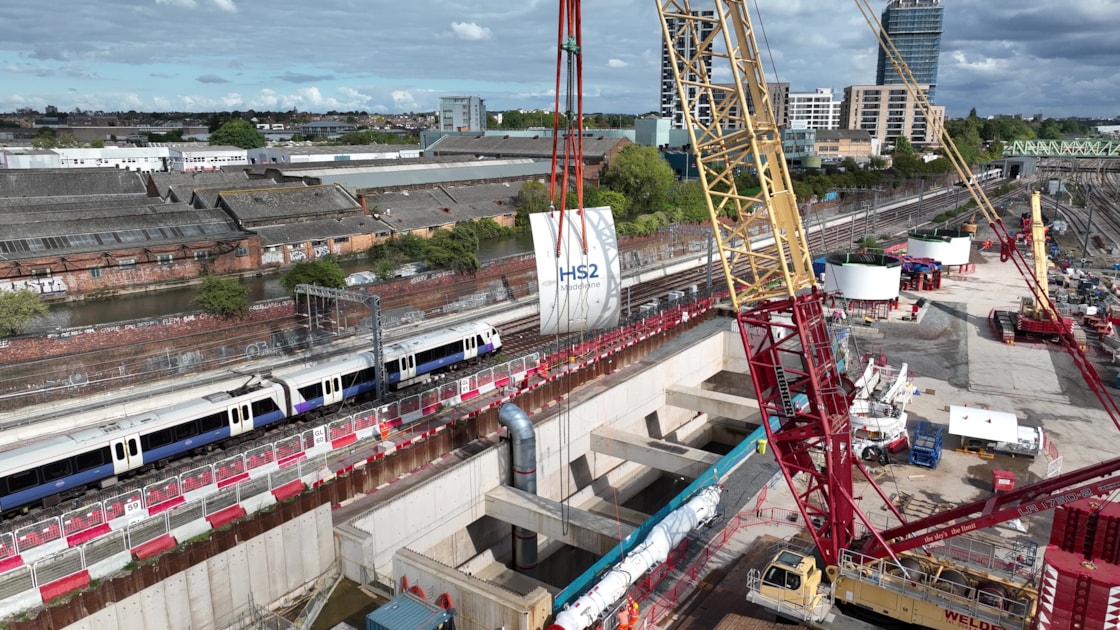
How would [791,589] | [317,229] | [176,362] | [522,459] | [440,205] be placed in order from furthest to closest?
[440,205] → [317,229] → [176,362] → [522,459] → [791,589]

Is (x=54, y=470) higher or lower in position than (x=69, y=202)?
lower

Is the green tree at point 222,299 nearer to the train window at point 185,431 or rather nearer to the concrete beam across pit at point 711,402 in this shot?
the train window at point 185,431

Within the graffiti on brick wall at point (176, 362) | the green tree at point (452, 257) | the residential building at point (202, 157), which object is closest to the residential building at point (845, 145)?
the residential building at point (202, 157)

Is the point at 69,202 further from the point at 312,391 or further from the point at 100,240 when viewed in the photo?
the point at 312,391

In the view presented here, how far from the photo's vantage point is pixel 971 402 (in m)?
35.2

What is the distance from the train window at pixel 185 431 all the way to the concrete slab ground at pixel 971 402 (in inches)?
683

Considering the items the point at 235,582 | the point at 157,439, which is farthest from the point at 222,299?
the point at 235,582

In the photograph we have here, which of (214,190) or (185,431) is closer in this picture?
(185,431)

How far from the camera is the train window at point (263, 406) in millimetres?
27000

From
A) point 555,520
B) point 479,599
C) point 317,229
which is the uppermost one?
point 317,229

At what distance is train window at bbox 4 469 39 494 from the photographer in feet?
66.8

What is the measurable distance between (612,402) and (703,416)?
12.3 metres

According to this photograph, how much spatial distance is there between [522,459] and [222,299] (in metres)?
25.9

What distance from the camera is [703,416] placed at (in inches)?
1720
